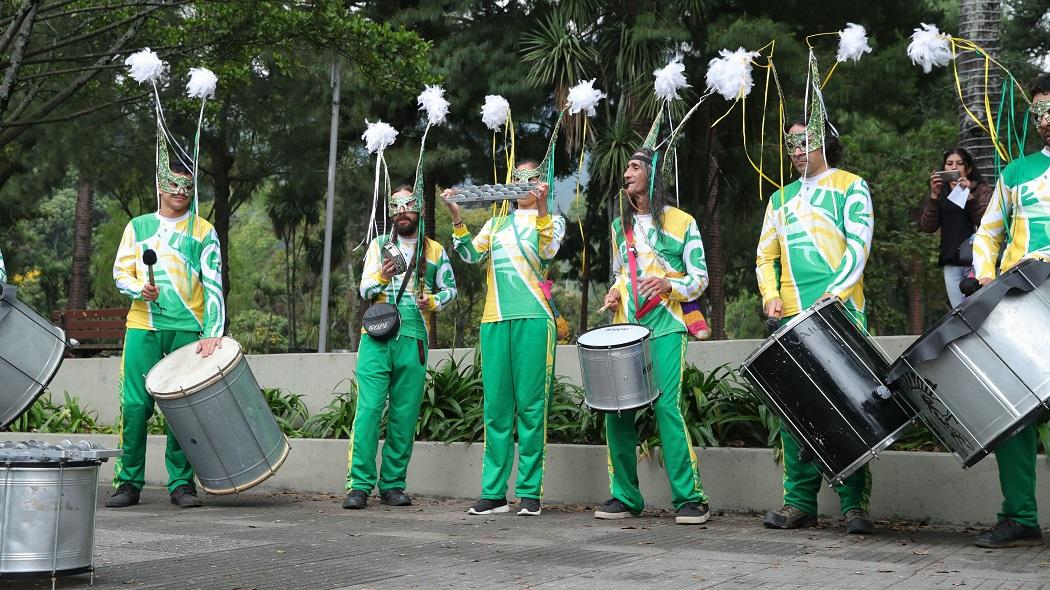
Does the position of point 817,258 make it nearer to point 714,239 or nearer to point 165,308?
point 165,308

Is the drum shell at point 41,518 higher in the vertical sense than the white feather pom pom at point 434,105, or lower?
lower

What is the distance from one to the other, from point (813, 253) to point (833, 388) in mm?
1003

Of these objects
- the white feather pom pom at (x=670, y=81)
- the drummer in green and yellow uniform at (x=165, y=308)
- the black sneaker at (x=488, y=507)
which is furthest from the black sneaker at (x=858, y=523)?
the drummer in green and yellow uniform at (x=165, y=308)

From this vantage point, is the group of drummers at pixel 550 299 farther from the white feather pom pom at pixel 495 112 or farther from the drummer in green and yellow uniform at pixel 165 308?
the white feather pom pom at pixel 495 112

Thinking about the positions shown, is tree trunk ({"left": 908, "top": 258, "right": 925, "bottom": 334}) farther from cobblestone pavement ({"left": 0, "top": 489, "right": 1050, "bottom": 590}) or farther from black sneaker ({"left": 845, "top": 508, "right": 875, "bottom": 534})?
cobblestone pavement ({"left": 0, "top": 489, "right": 1050, "bottom": 590})

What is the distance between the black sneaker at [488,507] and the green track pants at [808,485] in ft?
6.04

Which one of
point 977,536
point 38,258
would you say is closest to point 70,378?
point 977,536

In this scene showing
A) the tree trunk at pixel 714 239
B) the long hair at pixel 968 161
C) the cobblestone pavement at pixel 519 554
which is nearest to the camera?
the cobblestone pavement at pixel 519 554

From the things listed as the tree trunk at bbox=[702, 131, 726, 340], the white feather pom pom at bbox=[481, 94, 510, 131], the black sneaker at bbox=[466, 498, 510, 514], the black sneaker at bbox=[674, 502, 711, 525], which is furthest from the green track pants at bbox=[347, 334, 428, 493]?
the tree trunk at bbox=[702, 131, 726, 340]

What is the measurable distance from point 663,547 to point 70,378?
8.91m

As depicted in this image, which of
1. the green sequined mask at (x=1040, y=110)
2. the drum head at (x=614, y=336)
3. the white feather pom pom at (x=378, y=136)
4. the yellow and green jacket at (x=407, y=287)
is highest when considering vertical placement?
the white feather pom pom at (x=378, y=136)

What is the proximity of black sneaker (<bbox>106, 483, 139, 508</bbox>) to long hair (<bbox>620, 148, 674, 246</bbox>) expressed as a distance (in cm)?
381

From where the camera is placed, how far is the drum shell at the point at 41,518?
448cm

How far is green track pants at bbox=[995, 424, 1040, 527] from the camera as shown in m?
5.71
